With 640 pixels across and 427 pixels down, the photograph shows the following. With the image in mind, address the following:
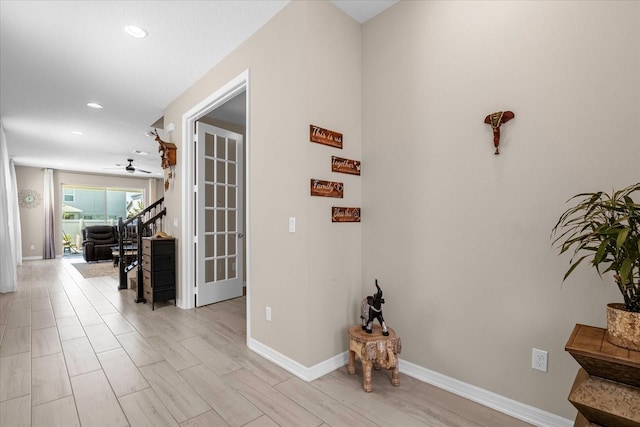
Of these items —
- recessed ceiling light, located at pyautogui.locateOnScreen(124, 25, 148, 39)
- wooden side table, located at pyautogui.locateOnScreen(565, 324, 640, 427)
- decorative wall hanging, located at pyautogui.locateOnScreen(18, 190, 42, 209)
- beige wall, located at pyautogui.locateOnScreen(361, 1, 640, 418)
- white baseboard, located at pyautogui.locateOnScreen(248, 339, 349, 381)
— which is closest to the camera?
wooden side table, located at pyautogui.locateOnScreen(565, 324, 640, 427)

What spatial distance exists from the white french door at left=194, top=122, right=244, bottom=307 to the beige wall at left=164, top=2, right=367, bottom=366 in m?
1.49

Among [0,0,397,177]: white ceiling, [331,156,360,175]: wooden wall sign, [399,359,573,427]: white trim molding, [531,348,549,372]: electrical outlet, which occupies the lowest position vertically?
[399,359,573,427]: white trim molding

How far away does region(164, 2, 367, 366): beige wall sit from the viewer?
2195 mm

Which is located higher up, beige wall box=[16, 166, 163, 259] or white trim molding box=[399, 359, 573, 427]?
beige wall box=[16, 166, 163, 259]

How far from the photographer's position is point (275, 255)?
2.43 m

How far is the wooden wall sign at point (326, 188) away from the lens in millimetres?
2207

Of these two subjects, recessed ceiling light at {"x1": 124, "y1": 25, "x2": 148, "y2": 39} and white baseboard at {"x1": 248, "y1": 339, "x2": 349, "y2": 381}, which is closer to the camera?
white baseboard at {"x1": 248, "y1": 339, "x2": 349, "y2": 381}

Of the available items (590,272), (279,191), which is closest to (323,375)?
(279,191)

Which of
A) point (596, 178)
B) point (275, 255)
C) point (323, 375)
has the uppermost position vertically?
point (596, 178)

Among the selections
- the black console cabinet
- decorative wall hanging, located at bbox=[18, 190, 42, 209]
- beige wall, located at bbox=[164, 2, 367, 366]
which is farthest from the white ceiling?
decorative wall hanging, located at bbox=[18, 190, 42, 209]

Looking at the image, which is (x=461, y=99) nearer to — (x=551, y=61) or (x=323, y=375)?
(x=551, y=61)

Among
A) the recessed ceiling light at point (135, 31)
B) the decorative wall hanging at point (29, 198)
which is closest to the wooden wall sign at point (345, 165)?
the recessed ceiling light at point (135, 31)

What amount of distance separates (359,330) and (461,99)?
5.61 ft

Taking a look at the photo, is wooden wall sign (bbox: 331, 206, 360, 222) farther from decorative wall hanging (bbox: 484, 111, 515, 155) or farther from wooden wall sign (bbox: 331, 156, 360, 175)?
decorative wall hanging (bbox: 484, 111, 515, 155)
